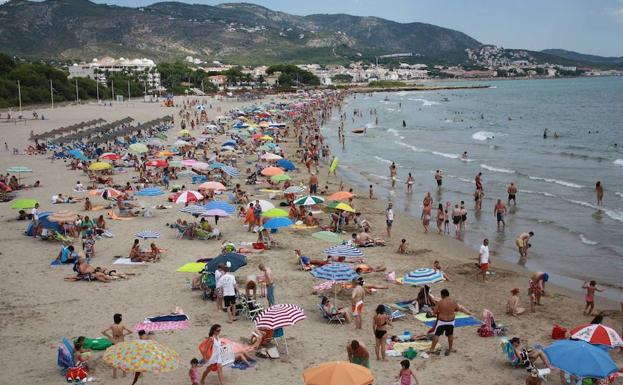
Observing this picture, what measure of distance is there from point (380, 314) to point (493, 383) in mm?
1932

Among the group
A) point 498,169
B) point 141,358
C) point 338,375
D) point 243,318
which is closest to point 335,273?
point 243,318

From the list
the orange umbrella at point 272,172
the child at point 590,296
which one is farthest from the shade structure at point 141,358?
the orange umbrella at point 272,172

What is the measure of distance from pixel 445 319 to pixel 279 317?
105 inches

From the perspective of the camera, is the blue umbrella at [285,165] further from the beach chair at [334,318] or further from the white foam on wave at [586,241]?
the beach chair at [334,318]

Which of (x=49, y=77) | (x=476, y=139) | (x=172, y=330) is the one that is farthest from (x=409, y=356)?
(x=49, y=77)

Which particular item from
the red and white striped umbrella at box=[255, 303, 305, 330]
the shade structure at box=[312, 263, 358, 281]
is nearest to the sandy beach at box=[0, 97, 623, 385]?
the red and white striped umbrella at box=[255, 303, 305, 330]

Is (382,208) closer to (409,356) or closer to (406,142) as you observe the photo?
(409,356)

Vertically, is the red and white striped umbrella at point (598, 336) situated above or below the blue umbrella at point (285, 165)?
below

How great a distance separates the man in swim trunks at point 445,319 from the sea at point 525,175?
19.1ft

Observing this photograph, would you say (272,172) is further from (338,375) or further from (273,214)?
(338,375)

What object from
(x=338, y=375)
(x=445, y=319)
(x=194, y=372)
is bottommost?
(x=194, y=372)

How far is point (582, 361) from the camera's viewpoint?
23.9 ft

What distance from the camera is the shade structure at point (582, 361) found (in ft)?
23.6

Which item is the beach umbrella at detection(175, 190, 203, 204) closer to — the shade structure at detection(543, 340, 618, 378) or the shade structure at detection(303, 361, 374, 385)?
the shade structure at detection(303, 361, 374, 385)
